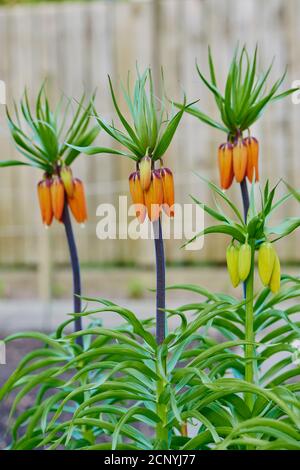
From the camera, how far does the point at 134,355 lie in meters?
1.04

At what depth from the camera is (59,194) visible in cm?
124

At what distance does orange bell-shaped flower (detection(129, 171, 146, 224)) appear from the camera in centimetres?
102

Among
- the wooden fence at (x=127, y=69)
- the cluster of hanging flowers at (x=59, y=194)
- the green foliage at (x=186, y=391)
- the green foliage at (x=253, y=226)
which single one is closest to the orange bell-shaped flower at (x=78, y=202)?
the cluster of hanging flowers at (x=59, y=194)

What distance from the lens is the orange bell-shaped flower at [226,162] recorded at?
122cm

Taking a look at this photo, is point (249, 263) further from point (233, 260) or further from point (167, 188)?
point (167, 188)

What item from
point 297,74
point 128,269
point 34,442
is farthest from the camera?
point 128,269

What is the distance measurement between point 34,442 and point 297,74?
245 cm

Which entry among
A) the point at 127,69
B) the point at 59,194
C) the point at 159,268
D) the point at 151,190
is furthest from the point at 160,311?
the point at 127,69

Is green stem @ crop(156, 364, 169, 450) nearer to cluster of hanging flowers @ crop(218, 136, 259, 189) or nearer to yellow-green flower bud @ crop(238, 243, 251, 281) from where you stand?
yellow-green flower bud @ crop(238, 243, 251, 281)

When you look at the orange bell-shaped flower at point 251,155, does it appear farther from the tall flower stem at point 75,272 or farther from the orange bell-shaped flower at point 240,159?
the tall flower stem at point 75,272

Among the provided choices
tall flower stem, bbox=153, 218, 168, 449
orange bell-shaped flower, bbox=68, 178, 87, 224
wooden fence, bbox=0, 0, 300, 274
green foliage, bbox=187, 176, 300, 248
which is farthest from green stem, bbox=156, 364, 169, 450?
wooden fence, bbox=0, 0, 300, 274

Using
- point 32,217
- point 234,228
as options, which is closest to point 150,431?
point 234,228

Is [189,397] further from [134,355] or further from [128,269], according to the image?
[128,269]

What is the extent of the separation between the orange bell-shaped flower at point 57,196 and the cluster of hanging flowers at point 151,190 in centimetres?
22
